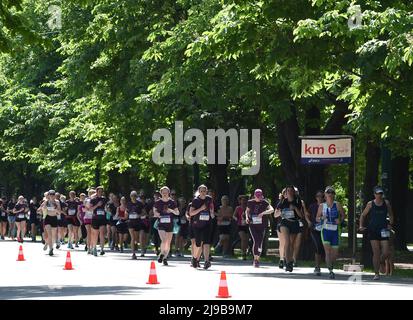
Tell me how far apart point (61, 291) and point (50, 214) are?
15.2 metres

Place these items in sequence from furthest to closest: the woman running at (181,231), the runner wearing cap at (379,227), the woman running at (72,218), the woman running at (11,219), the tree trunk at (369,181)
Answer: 1. the woman running at (11,219)
2. the woman running at (72,218)
3. the woman running at (181,231)
4. the tree trunk at (369,181)
5. the runner wearing cap at (379,227)

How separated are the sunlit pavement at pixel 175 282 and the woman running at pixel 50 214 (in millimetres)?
3636

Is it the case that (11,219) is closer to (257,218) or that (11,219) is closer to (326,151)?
(257,218)

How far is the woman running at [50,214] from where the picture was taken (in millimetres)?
34094

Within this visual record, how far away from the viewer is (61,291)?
19.1 m

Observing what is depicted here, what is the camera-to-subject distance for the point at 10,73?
6022 cm

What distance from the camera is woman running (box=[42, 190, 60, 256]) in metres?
34.1

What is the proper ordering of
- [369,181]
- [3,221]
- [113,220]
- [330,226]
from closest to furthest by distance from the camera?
[330,226] → [369,181] → [113,220] → [3,221]

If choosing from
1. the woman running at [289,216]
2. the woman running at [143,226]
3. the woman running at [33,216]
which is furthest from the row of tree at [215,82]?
the woman running at [143,226]

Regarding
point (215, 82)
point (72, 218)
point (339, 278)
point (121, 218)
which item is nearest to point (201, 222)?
point (339, 278)

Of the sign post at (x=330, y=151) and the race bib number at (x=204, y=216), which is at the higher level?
the sign post at (x=330, y=151)

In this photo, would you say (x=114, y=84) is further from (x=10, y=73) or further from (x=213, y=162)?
(x=10, y=73)

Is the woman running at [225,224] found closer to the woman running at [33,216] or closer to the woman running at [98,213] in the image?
the woman running at [98,213]
